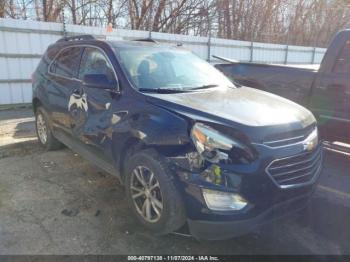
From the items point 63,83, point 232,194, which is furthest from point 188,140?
point 63,83

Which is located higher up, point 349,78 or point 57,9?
point 57,9

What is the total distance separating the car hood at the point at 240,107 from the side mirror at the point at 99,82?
59 centimetres

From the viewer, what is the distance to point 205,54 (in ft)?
44.1

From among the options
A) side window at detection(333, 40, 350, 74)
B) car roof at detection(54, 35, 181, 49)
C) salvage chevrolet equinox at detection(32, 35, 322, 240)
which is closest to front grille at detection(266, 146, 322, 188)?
salvage chevrolet equinox at detection(32, 35, 322, 240)

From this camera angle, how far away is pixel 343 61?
15.1ft

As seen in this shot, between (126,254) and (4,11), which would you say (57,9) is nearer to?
(4,11)

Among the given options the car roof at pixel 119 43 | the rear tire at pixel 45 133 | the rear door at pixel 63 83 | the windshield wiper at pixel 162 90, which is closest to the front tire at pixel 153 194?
the windshield wiper at pixel 162 90

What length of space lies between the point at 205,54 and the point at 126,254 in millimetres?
11633

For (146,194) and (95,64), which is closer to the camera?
(146,194)

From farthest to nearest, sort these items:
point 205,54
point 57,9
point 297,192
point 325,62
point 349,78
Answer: point 57,9 → point 205,54 → point 325,62 → point 349,78 → point 297,192

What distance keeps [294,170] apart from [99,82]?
220 cm

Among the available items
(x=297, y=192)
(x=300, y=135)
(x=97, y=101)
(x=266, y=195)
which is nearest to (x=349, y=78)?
(x=300, y=135)

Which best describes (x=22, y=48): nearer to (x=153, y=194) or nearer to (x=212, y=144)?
(x=153, y=194)

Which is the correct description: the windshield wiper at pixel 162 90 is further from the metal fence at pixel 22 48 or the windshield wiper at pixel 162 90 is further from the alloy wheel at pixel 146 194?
the metal fence at pixel 22 48
